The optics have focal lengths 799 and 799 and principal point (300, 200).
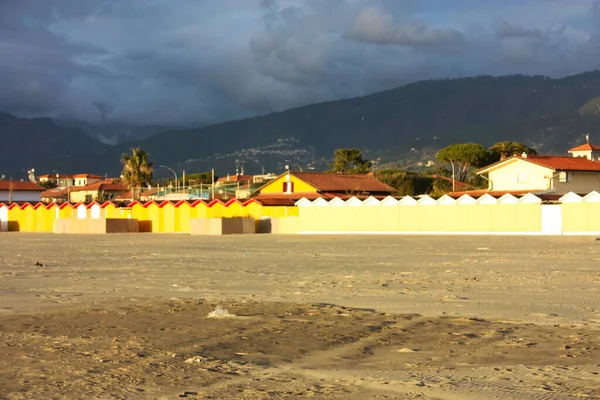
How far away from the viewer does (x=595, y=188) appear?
6378 centimetres

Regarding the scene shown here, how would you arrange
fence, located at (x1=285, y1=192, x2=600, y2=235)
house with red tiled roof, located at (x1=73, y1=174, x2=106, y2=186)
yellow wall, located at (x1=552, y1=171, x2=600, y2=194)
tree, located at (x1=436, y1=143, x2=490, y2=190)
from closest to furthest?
fence, located at (x1=285, y1=192, x2=600, y2=235) → yellow wall, located at (x1=552, y1=171, x2=600, y2=194) → tree, located at (x1=436, y1=143, x2=490, y2=190) → house with red tiled roof, located at (x1=73, y1=174, x2=106, y2=186)

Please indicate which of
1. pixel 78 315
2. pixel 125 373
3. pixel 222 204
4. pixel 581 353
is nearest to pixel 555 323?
pixel 581 353

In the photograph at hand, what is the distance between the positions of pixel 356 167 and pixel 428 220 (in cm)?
6374

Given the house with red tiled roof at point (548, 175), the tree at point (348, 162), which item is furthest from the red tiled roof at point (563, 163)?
the tree at point (348, 162)

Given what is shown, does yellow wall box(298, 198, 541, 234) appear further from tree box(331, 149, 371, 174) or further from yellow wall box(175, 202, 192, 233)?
tree box(331, 149, 371, 174)

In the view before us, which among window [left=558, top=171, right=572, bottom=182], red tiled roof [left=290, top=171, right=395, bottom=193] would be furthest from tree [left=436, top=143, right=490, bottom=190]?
window [left=558, top=171, right=572, bottom=182]

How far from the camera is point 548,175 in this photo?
205 ft

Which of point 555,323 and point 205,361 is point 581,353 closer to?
point 555,323

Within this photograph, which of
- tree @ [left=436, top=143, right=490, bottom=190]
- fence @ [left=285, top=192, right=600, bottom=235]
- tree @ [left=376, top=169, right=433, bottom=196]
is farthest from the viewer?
tree @ [left=436, top=143, right=490, bottom=190]

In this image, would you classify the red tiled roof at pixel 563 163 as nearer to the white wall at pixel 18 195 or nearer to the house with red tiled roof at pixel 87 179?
the white wall at pixel 18 195

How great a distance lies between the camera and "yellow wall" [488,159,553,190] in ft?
208

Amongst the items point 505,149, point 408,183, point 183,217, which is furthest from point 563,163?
point 505,149

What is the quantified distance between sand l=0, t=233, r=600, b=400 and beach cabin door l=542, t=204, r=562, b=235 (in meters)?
27.2

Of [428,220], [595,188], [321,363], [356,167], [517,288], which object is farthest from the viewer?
[356,167]
